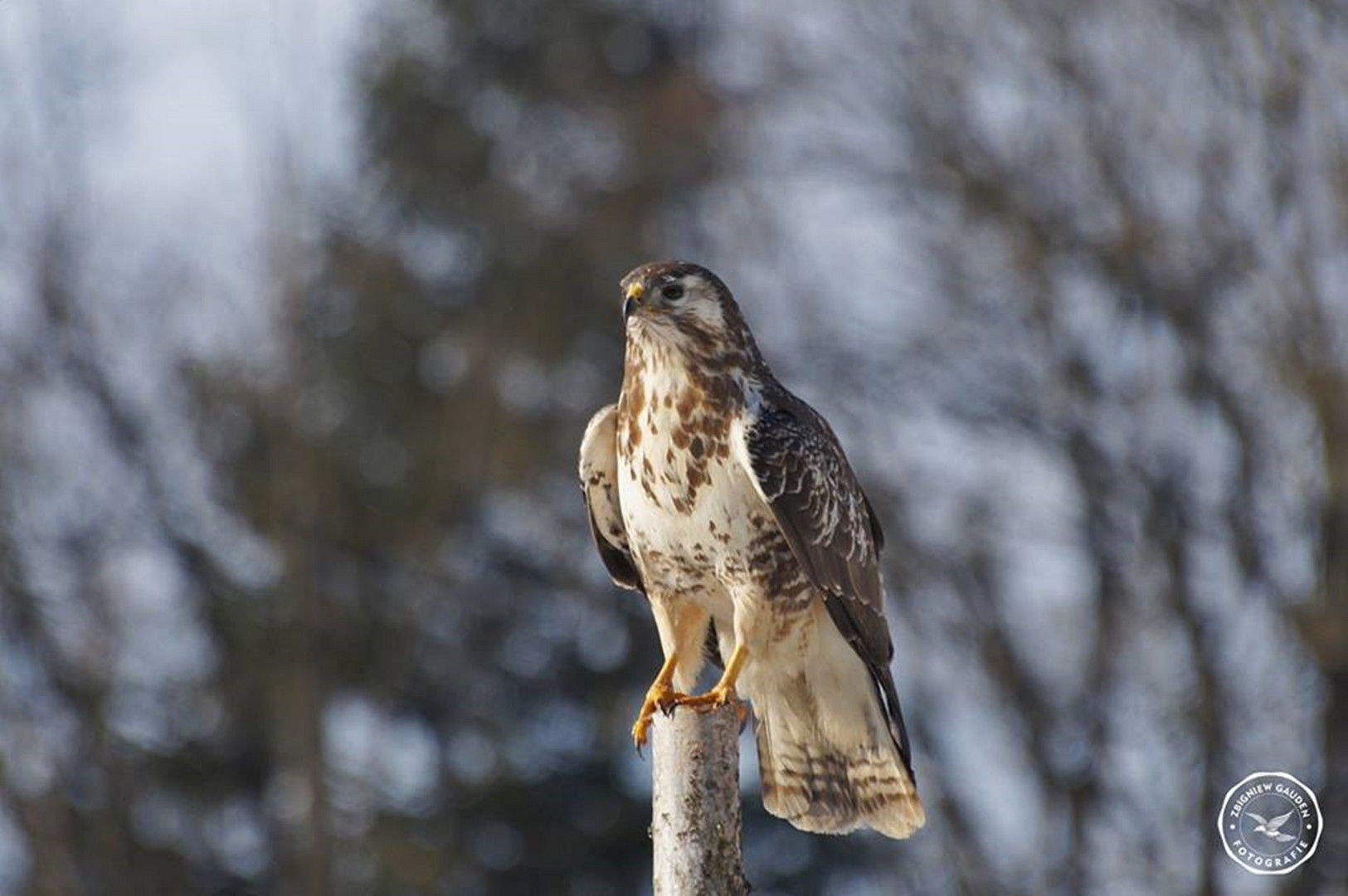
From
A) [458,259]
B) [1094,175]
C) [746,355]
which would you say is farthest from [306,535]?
[746,355]

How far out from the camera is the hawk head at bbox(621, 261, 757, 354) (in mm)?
7043

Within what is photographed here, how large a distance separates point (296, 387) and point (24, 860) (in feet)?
12.6

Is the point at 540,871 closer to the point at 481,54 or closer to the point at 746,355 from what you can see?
the point at 481,54

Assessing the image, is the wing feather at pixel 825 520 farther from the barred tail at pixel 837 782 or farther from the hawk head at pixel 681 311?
the hawk head at pixel 681 311

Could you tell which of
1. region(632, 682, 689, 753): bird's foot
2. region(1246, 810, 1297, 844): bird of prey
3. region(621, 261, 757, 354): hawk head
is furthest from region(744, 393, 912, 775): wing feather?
region(1246, 810, 1297, 844): bird of prey

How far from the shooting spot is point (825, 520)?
704cm

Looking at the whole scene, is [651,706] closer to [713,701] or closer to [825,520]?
[713,701]

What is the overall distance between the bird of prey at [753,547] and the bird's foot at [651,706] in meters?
0.01

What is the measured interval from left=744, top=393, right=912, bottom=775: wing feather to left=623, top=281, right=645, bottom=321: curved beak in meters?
0.44

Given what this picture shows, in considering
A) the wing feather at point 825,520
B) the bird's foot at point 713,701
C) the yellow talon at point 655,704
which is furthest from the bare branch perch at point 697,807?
the wing feather at point 825,520

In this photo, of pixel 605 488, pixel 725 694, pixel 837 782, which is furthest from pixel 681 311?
pixel 837 782

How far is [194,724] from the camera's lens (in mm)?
19141

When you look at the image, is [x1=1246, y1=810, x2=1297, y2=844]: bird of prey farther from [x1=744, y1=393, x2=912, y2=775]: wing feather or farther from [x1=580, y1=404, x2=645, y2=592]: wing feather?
[x1=580, y1=404, x2=645, y2=592]: wing feather

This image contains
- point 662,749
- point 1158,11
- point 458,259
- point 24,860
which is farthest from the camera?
point 458,259
